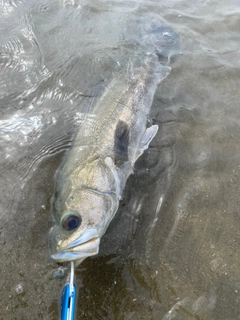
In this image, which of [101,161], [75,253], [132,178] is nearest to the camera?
[75,253]

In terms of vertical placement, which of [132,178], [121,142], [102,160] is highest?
[102,160]

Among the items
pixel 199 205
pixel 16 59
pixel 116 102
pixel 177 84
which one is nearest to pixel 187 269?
pixel 199 205

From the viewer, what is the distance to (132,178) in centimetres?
346

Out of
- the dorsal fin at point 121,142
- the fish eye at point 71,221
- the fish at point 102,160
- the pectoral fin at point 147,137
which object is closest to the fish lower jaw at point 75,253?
the fish at point 102,160

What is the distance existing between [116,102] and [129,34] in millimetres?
2414

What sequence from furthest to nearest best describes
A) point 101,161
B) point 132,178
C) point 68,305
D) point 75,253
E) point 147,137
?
point 147,137 < point 132,178 < point 101,161 < point 75,253 < point 68,305

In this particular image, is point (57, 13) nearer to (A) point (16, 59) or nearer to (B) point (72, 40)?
(B) point (72, 40)

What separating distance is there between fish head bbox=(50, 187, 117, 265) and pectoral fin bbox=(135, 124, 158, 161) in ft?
2.92

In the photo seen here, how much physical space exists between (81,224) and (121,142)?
127cm

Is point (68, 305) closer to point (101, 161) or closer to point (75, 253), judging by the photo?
point (75, 253)

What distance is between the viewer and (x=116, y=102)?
12.9ft

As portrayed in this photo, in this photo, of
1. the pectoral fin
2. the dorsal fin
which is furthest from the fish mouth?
the pectoral fin

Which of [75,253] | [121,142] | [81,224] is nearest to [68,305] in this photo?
[75,253]

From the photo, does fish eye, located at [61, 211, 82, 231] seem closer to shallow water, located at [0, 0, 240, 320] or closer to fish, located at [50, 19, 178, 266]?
fish, located at [50, 19, 178, 266]
